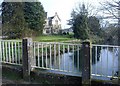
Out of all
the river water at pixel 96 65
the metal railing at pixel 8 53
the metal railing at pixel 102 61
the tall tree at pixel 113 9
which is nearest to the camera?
the metal railing at pixel 102 61

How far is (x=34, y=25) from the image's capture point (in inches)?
758

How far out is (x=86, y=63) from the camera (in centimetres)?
387

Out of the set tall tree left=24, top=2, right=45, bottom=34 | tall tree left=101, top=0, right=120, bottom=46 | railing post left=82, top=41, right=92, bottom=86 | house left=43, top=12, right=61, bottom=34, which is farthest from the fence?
house left=43, top=12, right=61, bottom=34

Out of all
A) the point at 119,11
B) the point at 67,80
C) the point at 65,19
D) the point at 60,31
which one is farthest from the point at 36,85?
the point at 60,31

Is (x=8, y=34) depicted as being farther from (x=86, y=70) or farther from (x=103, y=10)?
(x=86, y=70)

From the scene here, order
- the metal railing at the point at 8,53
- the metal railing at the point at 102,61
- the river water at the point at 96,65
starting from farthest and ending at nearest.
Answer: the metal railing at the point at 8,53, the river water at the point at 96,65, the metal railing at the point at 102,61

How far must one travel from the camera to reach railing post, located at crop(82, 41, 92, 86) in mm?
3854

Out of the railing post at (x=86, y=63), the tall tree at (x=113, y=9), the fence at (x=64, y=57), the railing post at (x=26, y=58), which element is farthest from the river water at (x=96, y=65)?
the tall tree at (x=113, y=9)

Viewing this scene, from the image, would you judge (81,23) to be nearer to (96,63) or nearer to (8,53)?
(8,53)

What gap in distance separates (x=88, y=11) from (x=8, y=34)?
9.00 m

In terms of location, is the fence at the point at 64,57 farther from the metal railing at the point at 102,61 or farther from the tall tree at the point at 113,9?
the tall tree at the point at 113,9

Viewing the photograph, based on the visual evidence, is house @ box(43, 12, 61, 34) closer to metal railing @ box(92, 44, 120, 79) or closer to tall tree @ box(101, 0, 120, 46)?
tall tree @ box(101, 0, 120, 46)

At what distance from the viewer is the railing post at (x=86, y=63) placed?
3.85 metres

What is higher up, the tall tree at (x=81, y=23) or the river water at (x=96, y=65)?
the tall tree at (x=81, y=23)
